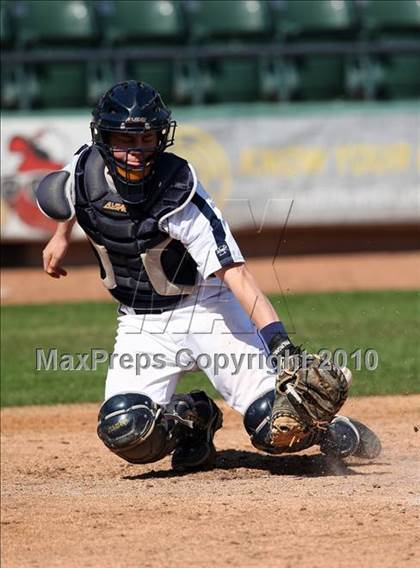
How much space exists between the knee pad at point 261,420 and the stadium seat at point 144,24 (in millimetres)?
10312

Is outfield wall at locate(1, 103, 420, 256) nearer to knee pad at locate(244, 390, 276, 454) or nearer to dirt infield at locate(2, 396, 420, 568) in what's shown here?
dirt infield at locate(2, 396, 420, 568)

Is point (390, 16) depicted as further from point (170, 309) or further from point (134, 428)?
point (134, 428)

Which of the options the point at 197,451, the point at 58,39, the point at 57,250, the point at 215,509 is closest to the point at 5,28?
the point at 58,39

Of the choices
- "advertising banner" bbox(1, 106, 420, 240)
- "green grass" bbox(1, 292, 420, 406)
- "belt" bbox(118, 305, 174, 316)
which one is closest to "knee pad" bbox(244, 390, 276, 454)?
"belt" bbox(118, 305, 174, 316)

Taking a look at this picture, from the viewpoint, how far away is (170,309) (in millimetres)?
6262

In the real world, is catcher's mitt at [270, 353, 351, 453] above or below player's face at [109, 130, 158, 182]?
below

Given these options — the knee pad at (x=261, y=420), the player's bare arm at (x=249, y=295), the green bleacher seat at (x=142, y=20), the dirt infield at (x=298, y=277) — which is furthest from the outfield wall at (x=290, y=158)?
the player's bare arm at (x=249, y=295)

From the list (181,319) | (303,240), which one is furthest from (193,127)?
(181,319)

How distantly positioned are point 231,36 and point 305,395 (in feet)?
36.9

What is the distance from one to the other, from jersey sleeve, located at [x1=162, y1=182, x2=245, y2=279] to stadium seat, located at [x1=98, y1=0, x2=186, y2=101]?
10.1 m

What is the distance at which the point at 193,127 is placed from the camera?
1520cm

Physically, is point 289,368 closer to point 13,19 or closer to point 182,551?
point 182,551

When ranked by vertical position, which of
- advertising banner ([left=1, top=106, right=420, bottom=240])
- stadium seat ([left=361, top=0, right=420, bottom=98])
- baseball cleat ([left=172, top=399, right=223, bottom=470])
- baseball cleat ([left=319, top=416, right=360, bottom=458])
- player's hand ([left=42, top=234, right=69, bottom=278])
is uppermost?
player's hand ([left=42, top=234, right=69, bottom=278])

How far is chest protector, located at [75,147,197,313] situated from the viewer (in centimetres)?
598
